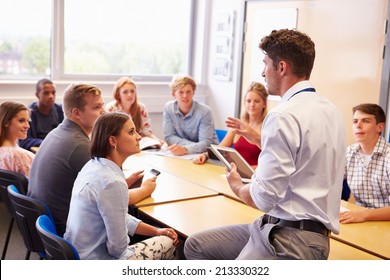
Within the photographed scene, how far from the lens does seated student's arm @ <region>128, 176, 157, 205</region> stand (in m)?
2.52

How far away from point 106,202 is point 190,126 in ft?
8.01

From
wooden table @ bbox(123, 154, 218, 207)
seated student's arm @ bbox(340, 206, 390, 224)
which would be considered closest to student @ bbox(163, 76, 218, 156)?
wooden table @ bbox(123, 154, 218, 207)

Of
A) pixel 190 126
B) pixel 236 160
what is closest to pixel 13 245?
pixel 190 126

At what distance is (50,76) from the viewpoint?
5.13 meters

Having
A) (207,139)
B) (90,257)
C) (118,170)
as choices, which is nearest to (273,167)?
(118,170)

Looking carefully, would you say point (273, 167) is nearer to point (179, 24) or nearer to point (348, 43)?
point (348, 43)

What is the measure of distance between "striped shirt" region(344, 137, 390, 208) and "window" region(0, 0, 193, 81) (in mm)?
3343

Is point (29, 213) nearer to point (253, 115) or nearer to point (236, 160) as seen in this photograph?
point (236, 160)

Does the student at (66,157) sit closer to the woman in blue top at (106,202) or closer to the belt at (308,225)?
the woman in blue top at (106,202)

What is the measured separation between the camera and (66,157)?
2371 millimetres

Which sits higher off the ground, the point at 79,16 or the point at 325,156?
the point at 79,16

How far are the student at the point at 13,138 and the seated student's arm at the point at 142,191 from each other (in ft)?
2.89

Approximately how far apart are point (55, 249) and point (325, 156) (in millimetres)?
1072

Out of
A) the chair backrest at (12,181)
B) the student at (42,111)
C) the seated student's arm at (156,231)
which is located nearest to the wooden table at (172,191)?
the seated student's arm at (156,231)
